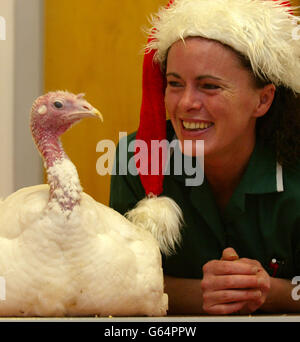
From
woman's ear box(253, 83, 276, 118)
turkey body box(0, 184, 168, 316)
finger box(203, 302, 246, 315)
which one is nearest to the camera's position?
turkey body box(0, 184, 168, 316)

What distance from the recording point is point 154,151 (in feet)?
3.46

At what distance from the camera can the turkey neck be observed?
79cm

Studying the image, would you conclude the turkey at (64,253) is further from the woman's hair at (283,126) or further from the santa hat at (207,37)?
the woman's hair at (283,126)

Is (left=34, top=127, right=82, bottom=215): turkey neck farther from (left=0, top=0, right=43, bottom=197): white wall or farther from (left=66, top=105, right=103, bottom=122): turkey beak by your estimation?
(left=0, top=0, right=43, bottom=197): white wall

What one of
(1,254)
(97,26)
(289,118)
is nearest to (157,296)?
(1,254)

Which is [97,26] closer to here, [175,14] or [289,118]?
[175,14]

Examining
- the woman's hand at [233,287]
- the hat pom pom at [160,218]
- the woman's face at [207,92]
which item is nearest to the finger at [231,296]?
the woman's hand at [233,287]

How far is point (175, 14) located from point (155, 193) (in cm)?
32

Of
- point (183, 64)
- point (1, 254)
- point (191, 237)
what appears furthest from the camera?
point (191, 237)

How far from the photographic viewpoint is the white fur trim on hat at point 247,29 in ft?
3.13

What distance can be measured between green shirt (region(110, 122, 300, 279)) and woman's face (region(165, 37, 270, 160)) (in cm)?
11

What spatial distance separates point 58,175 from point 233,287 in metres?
0.36

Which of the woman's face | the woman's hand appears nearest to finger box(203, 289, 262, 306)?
the woman's hand

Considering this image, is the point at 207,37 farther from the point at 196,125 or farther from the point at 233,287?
the point at 233,287
